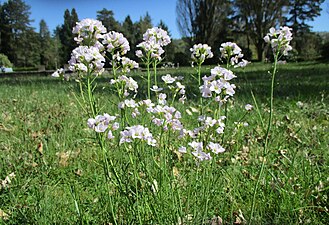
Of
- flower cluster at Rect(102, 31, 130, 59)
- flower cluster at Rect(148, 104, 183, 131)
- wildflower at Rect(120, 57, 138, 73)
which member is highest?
flower cluster at Rect(102, 31, 130, 59)

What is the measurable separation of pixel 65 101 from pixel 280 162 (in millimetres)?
3386

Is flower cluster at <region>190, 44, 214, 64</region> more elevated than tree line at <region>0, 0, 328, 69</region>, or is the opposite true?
tree line at <region>0, 0, 328, 69</region>

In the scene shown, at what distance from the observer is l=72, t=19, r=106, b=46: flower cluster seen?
1.14 meters

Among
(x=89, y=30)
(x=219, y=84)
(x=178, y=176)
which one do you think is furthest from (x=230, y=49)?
(x=178, y=176)

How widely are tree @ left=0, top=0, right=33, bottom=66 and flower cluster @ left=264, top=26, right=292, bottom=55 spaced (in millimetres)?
50651

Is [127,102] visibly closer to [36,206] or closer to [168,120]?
[168,120]

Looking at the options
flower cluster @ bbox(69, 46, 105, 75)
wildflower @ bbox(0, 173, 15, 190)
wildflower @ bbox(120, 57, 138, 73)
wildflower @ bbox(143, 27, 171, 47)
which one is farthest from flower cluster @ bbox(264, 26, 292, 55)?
wildflower @ bbox(0, 173, 15, 190)

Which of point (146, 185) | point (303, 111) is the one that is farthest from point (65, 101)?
point (146, 185)

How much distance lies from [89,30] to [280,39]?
72 cm

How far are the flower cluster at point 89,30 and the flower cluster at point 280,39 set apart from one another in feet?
2.11

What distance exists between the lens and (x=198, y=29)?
99.3 ft

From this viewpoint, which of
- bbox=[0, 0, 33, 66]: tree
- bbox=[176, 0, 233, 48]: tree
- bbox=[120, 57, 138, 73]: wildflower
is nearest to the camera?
bbox=[120, 57, 138, 73]: wildflower

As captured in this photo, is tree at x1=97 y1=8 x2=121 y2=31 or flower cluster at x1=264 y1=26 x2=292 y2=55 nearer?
flower cluster at x1=264 y1=26 x2=292 y2=55

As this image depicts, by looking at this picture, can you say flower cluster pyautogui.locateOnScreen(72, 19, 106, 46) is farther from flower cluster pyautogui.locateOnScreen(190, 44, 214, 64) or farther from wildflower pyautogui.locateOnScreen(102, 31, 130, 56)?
flower cluster pyautogui.locateOnScreen(190, 44, 214, 64)
